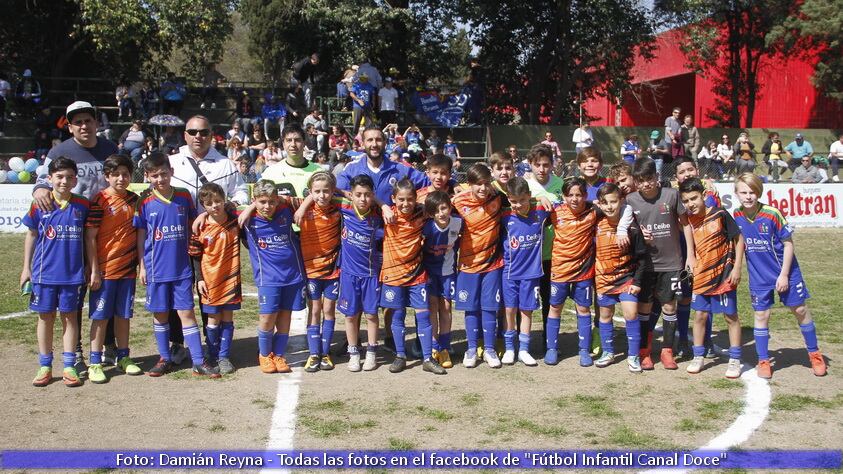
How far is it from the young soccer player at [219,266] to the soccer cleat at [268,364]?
9.6 inches

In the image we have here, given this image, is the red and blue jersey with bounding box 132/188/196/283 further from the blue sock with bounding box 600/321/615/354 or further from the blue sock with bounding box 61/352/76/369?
the blue sock with bounding box 600/321/615/354

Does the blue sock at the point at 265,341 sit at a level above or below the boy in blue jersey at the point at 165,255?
below

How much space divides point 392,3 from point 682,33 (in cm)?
1060

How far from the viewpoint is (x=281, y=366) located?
6945 mm

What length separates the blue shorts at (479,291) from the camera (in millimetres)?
7129

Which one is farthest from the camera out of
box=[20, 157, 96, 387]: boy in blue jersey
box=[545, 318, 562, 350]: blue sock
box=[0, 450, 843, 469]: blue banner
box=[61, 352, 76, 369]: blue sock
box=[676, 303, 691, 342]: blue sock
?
box=[676, 303, 691, 342]: blue sock

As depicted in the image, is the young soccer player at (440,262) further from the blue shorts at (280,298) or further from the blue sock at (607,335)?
the blue sock at (607,335)

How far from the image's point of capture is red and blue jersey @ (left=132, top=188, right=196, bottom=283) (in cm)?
675

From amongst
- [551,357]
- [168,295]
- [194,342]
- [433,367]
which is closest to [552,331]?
[551,357]

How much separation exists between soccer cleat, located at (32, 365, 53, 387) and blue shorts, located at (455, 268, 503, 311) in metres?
3.34

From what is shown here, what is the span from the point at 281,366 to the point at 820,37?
27450 millimetres

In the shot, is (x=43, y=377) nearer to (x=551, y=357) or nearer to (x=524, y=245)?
(x=524, y=245)

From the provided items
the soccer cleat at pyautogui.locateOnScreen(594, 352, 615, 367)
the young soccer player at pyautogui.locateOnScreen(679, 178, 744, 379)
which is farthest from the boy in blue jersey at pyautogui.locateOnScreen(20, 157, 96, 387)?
the young soccer player at pyautogui.locateOnScreen(679, 178, 744, 379)

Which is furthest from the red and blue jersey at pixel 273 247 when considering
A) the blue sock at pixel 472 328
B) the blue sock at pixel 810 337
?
the blue sock at pixel 810 337
